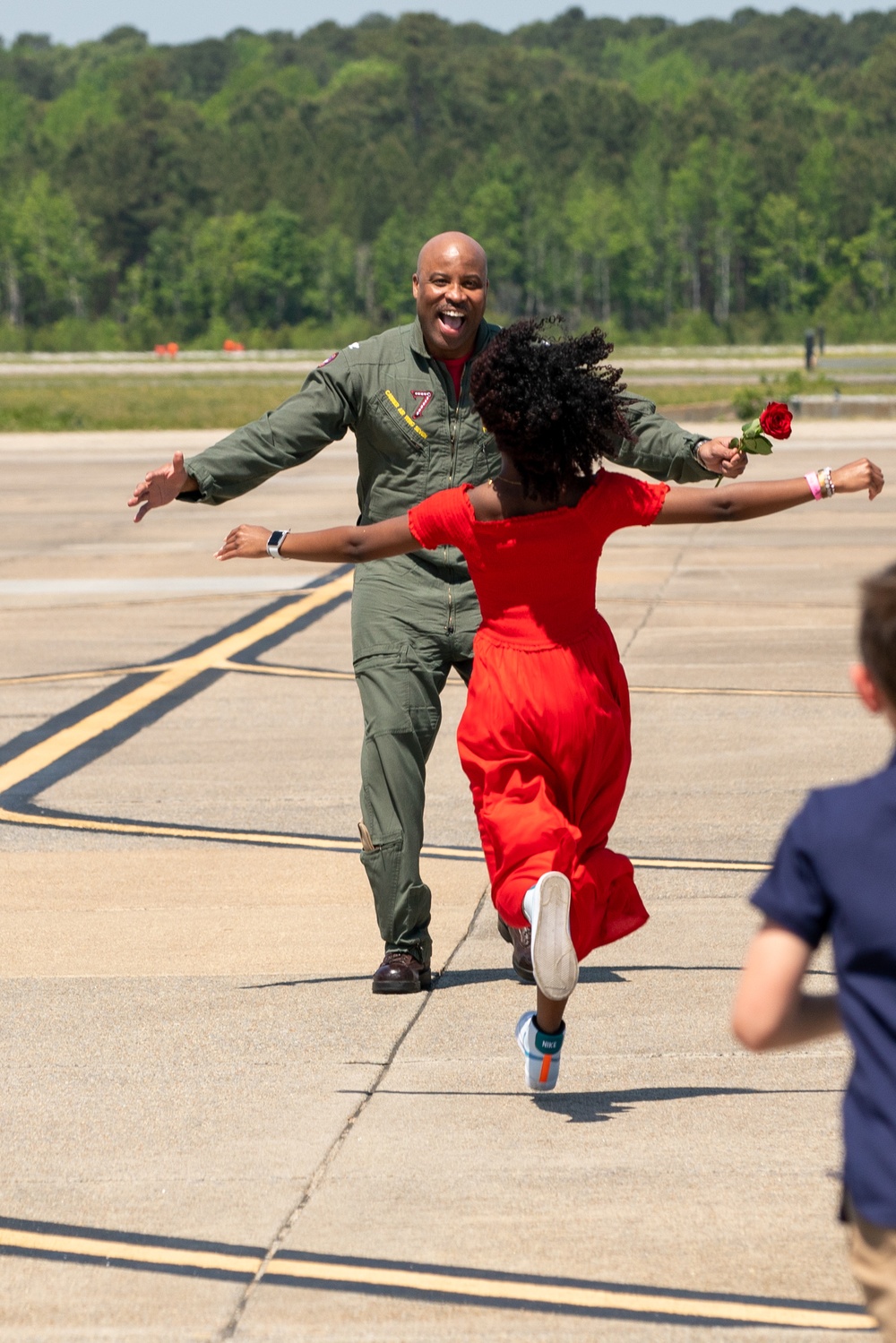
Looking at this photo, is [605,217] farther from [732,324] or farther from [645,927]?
[645,927]

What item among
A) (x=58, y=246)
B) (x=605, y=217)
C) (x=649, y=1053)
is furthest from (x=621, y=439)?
(x=58, y=246)

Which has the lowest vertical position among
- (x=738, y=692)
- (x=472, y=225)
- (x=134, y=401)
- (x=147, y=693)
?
(x=134, y=401)

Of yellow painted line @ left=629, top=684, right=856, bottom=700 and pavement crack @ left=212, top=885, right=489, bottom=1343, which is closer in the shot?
pavement crack @ left=212, top=885, right=489, bottom=1343

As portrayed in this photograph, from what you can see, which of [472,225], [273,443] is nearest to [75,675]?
[273,443]

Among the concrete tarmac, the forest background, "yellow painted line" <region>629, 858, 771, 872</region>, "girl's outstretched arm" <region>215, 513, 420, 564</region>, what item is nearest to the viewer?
the concrete tarmac

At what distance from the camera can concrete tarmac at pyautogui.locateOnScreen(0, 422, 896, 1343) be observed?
3682mm

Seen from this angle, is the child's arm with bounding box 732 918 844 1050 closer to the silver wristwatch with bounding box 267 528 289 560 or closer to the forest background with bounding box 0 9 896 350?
the silver wristwatch with bounding box 267 528 289 560

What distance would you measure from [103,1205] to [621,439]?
251 cm

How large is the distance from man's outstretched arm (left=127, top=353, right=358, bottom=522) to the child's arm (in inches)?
141

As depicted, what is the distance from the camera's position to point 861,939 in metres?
2.38

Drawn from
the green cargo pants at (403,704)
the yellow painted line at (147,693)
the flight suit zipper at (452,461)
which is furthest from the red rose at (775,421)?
the yellow painted line at (147,693)

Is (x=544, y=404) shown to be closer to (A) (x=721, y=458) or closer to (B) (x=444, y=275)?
(A) (x=721, y=458)

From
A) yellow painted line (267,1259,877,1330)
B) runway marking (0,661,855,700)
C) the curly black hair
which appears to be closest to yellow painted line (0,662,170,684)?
runway marking (0,661,855,700)

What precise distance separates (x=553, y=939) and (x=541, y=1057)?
334mm
